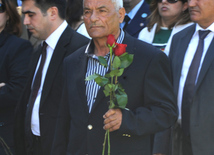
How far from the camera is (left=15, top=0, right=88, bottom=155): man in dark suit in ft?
13.4

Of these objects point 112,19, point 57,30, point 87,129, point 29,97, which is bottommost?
point 29,97

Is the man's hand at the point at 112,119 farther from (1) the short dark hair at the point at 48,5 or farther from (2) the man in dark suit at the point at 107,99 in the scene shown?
(1) the short dark hair at the point at 48,5

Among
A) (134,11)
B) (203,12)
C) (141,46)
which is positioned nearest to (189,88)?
(203,12)

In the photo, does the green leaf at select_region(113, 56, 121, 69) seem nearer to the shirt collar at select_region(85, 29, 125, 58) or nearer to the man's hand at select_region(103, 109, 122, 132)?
the man's hand at select_region(103, 109, 122, 132)

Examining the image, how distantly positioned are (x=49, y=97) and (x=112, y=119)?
145cm

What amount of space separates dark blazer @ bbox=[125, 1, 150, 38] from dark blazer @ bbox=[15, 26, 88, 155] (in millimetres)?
1357

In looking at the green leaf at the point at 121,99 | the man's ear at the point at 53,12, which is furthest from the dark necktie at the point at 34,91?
the green leaf at the point at 121,99

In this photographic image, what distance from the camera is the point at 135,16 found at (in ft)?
18.6

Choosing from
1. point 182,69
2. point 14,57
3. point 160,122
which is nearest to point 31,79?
point 14,57

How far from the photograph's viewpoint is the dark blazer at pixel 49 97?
4086 mm

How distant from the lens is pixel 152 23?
527cm

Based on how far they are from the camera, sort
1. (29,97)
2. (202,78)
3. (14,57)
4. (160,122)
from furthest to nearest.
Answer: (14,57)
(29,97)
(202,78)
(160,122)

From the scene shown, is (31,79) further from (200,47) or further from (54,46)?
(200,47)

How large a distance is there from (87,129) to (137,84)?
50 cm
